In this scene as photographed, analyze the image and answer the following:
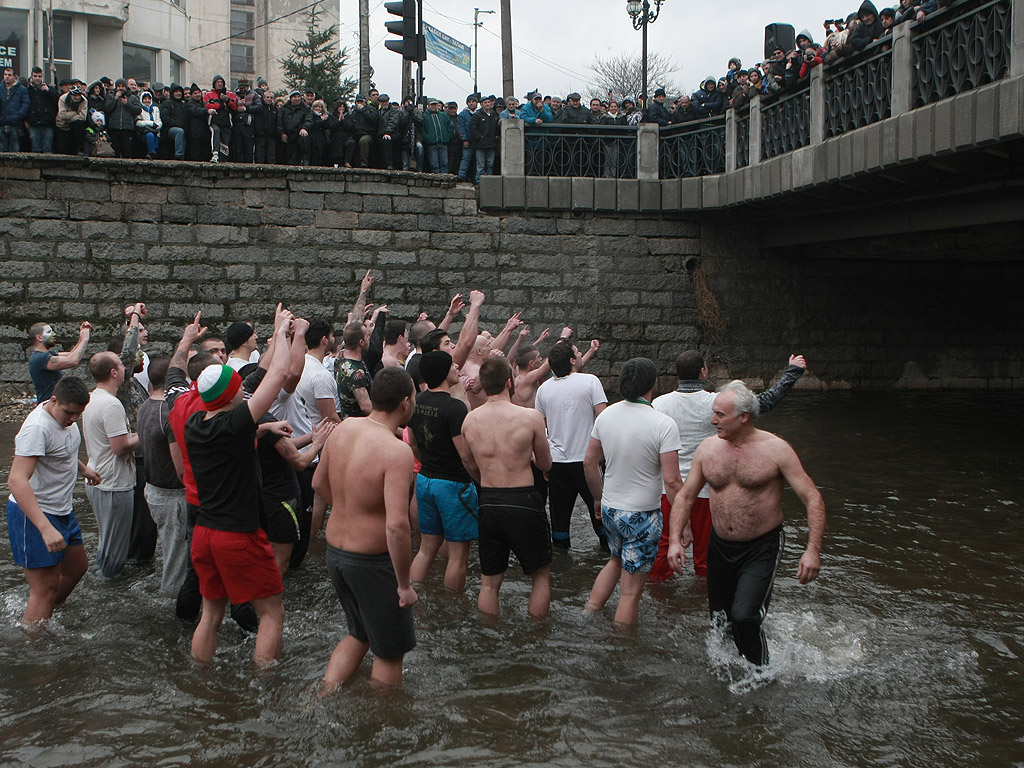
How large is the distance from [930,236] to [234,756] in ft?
49.0

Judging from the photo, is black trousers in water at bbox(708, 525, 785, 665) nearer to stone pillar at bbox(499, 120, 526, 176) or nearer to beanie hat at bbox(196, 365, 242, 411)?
beanie hat at bbox(196, 365, 242, 411)

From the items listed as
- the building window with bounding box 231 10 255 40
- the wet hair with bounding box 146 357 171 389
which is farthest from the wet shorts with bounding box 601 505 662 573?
the building window with bounding box 231 10 255 40

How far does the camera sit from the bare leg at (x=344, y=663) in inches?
194

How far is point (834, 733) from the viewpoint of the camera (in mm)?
4746

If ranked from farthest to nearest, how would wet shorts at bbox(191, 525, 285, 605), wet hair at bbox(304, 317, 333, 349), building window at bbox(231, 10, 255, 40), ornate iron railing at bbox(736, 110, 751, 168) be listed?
building window at bbox(231, 10, 255, 40)
ornate iron railing at bbox(736, 110, 751, 168)
wet hair at bbox(304, 317, 333, 349)
wet shorts at bbox(191, 525, 285, 605)

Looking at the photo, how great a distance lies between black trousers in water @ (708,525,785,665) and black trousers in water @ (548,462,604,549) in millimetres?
2187

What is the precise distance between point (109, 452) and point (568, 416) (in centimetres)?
327

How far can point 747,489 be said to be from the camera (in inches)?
208

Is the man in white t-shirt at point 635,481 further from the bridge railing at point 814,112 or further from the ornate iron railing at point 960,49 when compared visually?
the ornate iron railing at point 960,49

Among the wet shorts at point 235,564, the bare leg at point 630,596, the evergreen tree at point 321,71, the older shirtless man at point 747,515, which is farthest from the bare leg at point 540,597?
the evergreen tree at point 321,71

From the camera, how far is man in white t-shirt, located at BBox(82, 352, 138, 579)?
6.59m

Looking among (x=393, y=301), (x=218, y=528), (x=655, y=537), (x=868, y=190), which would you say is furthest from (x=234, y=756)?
(x=393, y=301)

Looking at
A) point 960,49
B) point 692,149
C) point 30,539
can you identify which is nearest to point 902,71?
point 960,49

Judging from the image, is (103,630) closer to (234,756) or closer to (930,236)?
(234,756)
